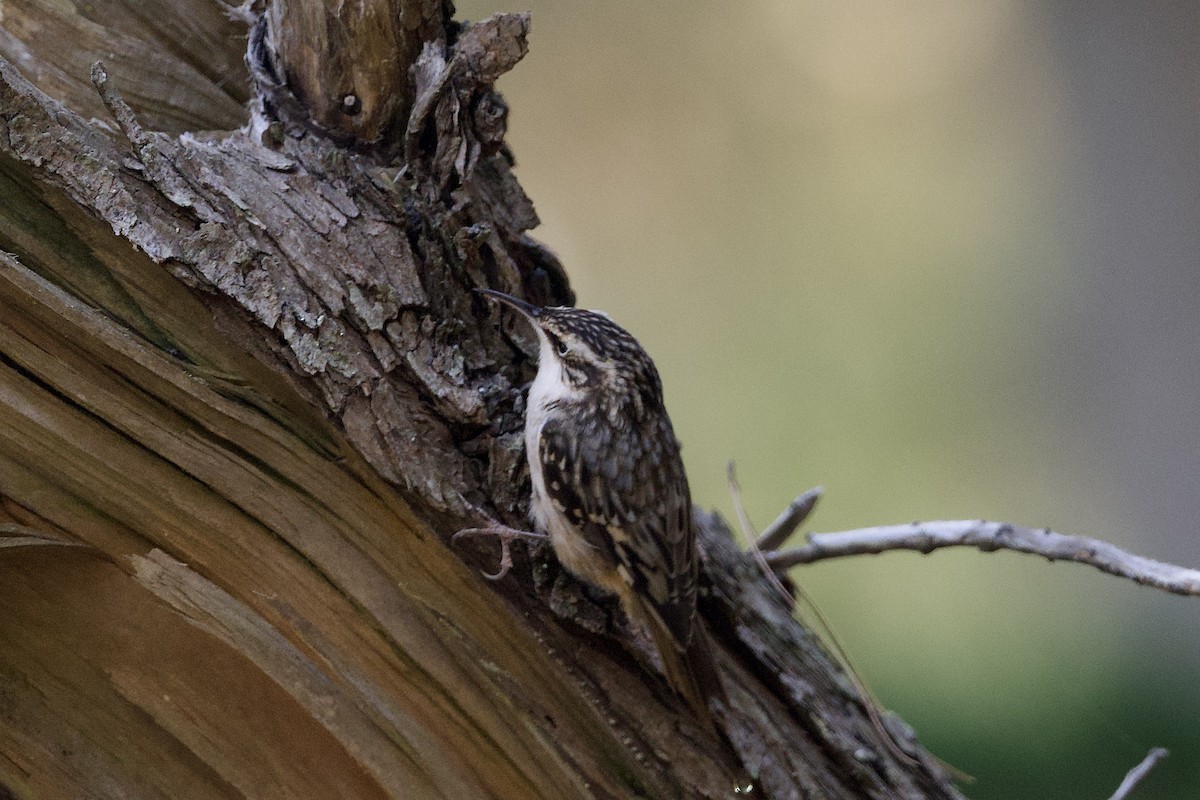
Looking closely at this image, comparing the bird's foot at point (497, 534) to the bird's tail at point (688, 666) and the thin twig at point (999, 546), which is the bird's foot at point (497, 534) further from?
the thin twig at point (999, 546)

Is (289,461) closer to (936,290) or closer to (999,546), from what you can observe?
(999,546)

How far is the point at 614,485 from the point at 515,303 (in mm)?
430

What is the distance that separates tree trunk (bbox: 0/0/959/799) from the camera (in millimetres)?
1393

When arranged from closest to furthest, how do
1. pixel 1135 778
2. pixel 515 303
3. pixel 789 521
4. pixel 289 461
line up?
pixel 289 461
pixel 515 303
pixel 1135 778
pixel 789 521

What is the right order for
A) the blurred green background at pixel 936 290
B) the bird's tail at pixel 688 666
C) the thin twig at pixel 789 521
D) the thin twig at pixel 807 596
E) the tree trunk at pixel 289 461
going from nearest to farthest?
the tree trunk at pixel 289 461, the bird's tail at pixel 688 666, the thin twig at pixel 807 596, the thin twig at pixel 789 521, the blurred green background at pixel 936 290

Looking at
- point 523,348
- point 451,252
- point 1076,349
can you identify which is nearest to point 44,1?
point 451,252

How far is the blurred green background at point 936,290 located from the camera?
3.56 m

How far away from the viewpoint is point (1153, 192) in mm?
3596

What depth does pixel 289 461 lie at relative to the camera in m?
1.47

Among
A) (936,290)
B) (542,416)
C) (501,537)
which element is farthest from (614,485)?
(936,290)

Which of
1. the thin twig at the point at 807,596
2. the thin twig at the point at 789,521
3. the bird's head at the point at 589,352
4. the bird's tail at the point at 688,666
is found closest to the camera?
the bird's tail at the point at 688,666

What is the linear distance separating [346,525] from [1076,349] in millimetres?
3217

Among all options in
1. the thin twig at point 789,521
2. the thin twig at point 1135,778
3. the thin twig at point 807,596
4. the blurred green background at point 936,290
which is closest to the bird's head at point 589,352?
the thin twig at point 807,596

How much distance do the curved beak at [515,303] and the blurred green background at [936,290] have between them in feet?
7.38
